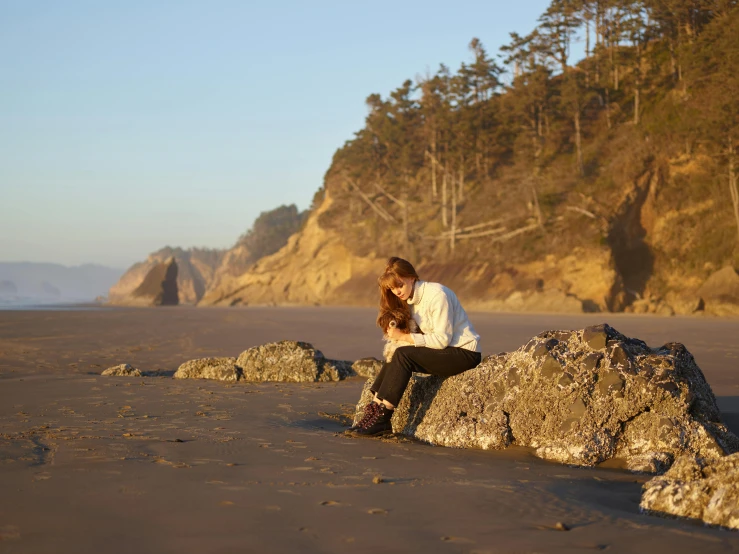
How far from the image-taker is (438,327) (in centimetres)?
600

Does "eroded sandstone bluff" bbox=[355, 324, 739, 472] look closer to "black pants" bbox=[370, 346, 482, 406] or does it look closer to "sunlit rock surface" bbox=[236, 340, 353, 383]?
"black pants" bbox=[370, 346, 482, 406]

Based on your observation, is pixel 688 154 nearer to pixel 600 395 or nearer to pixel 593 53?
pixel 593 53

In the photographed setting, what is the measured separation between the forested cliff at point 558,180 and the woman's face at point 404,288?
22.8 m

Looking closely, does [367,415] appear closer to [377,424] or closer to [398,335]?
[377,424]

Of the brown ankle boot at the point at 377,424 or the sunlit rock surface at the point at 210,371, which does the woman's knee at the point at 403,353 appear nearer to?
the brown ankle boot at the point at 377,424

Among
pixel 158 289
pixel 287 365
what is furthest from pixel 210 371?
pixel 158 289

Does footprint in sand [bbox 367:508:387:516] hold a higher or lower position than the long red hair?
lower

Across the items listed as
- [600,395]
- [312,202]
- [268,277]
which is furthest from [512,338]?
[312,202]

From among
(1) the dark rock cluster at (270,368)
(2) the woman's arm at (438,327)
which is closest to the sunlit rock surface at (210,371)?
(1) the dark rock cluster at (270,368)

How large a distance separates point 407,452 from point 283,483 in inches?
56.8

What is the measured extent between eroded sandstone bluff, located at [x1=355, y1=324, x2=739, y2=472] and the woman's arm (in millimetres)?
338

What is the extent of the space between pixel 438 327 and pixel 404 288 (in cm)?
42

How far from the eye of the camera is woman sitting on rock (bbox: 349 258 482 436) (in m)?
5.91

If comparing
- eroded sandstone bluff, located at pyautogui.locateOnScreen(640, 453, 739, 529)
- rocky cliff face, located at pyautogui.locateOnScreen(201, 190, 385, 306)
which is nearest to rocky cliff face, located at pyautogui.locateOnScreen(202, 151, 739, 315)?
rocky cliff face, located at pyautogui.locateOnScreen(201, 190, 385, 306)
